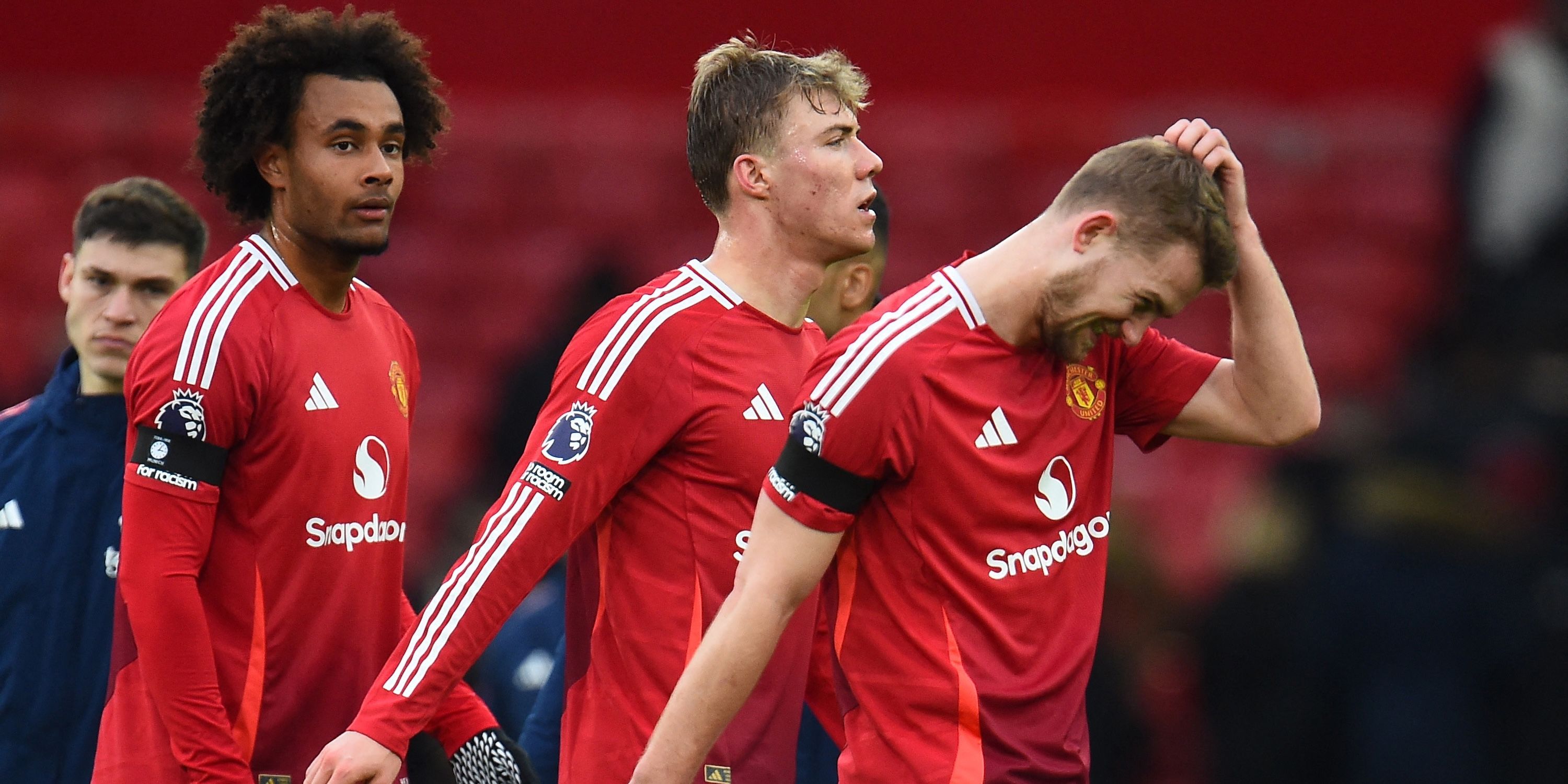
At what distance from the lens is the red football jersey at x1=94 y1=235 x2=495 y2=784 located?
3549 millimetres

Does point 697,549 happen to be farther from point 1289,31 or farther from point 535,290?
point 1289,31

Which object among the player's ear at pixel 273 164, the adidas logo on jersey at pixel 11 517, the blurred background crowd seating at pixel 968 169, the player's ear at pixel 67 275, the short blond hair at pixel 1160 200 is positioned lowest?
the adidas logo on jersey at pixel 11 517

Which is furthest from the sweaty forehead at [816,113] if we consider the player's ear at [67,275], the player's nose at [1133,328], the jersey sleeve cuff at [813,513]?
the player's ear at [67,275]

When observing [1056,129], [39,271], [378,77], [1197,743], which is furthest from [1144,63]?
[378,77]

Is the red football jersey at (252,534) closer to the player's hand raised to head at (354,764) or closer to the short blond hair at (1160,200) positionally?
the player's hand raised to head at (354,764)

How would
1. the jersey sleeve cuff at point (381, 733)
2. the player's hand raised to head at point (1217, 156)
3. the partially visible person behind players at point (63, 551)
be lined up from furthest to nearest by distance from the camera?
the partially visible person behind players at point (63, 551)
the jersey sleeve cuff at point (381, 733)
the player's hand raised to head at point (1217, 156)

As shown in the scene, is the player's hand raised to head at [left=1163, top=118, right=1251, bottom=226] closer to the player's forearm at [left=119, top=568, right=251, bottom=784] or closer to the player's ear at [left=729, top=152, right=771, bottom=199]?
the player's ear at [left=729, top=152, right=771, bottom=199]

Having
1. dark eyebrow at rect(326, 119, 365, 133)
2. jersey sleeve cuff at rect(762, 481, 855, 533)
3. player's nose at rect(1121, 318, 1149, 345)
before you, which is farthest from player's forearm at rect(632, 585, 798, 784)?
dark eyebrow at rect(326, 119, 365, 133)

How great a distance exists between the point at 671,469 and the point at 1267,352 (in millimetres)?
1127

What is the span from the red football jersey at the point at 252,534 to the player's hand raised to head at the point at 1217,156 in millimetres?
1673

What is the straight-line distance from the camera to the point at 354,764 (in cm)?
335

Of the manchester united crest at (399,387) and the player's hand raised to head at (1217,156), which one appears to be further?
the manchester united crest at (399,387)

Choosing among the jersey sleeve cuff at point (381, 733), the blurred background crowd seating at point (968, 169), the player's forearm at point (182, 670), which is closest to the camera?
the jersey sleeve cuff at point (381, 733)

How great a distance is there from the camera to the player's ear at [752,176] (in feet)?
12.9
